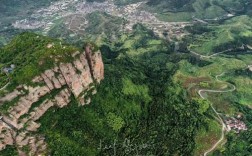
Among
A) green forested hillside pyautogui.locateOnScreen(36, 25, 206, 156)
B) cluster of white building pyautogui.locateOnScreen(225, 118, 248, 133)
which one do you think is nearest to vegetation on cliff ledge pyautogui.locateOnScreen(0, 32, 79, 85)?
green forested hillside pyautogui.locateOnScreen(36, 25, 206, 156)

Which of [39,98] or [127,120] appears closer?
[39,98]

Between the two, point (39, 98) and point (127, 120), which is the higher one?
point (39, 98)

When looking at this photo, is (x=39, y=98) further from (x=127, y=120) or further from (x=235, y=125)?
(x=235, y=125)

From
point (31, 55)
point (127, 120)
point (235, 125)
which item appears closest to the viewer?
point (31, 55)

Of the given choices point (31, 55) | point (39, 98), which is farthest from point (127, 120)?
point (31, 55)

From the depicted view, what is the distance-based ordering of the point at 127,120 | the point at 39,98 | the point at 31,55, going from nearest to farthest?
the point at 39,98 → the point at 31,55 → the point at 127,120

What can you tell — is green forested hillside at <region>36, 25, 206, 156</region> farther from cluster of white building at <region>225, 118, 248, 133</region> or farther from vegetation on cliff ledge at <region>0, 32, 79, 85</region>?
vegetation on cliff ledge at <region>0, 32, 79, 85</region>

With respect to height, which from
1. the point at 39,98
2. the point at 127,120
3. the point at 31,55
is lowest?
the point at 127,120

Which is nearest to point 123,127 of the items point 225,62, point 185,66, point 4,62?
point 4,62

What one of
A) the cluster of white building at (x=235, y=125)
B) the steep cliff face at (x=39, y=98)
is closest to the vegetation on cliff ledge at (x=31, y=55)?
the steep cliff face at (x=39, y=98)
